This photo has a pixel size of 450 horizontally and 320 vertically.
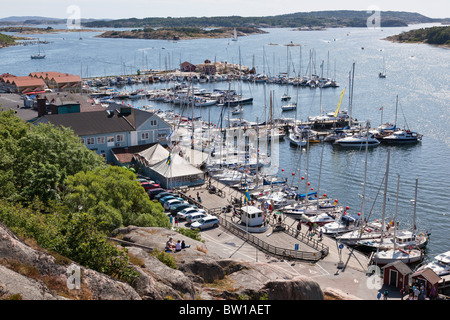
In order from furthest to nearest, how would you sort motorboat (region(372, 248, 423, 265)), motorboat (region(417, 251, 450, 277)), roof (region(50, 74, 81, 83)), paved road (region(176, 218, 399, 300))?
1. roof (region(50, 74, 81, 83))
2. motorboat (region(372, 248, 423, 265))
3. motorboat (region(417, 251, 450, 277))
4. paved road (region(176, 218, 399, 300))

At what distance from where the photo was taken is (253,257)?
33.7 metres

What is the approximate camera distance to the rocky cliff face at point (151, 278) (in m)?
14.3

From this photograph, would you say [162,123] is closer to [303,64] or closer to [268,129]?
[268,129]

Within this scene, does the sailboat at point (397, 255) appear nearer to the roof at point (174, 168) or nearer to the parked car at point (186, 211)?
the parked car at point (186, 211)

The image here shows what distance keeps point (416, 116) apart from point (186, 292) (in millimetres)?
87669

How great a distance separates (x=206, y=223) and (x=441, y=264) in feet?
60.5

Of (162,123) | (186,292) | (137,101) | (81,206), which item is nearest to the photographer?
(186,292)

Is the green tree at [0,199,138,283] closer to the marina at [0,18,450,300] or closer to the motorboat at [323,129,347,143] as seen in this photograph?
the marina at [0,18,450,300]

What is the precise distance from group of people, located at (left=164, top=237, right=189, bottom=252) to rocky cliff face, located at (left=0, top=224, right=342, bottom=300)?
1.08 ft

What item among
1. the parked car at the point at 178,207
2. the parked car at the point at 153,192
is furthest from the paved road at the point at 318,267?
the parked car at the point at 153,192

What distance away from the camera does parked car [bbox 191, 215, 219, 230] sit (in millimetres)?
39141

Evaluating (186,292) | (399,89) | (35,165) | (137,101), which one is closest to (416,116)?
(399,89)

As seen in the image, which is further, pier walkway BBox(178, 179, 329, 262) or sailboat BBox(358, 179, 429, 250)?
sailboat BBox(358, 179, 429, 250)

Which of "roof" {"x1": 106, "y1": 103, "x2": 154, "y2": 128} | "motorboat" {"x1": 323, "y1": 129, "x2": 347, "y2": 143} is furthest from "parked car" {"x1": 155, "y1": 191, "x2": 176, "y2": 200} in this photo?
"motorboat" {"x1": 323, "y1": 129, "x2": 347, "y2": 143}
